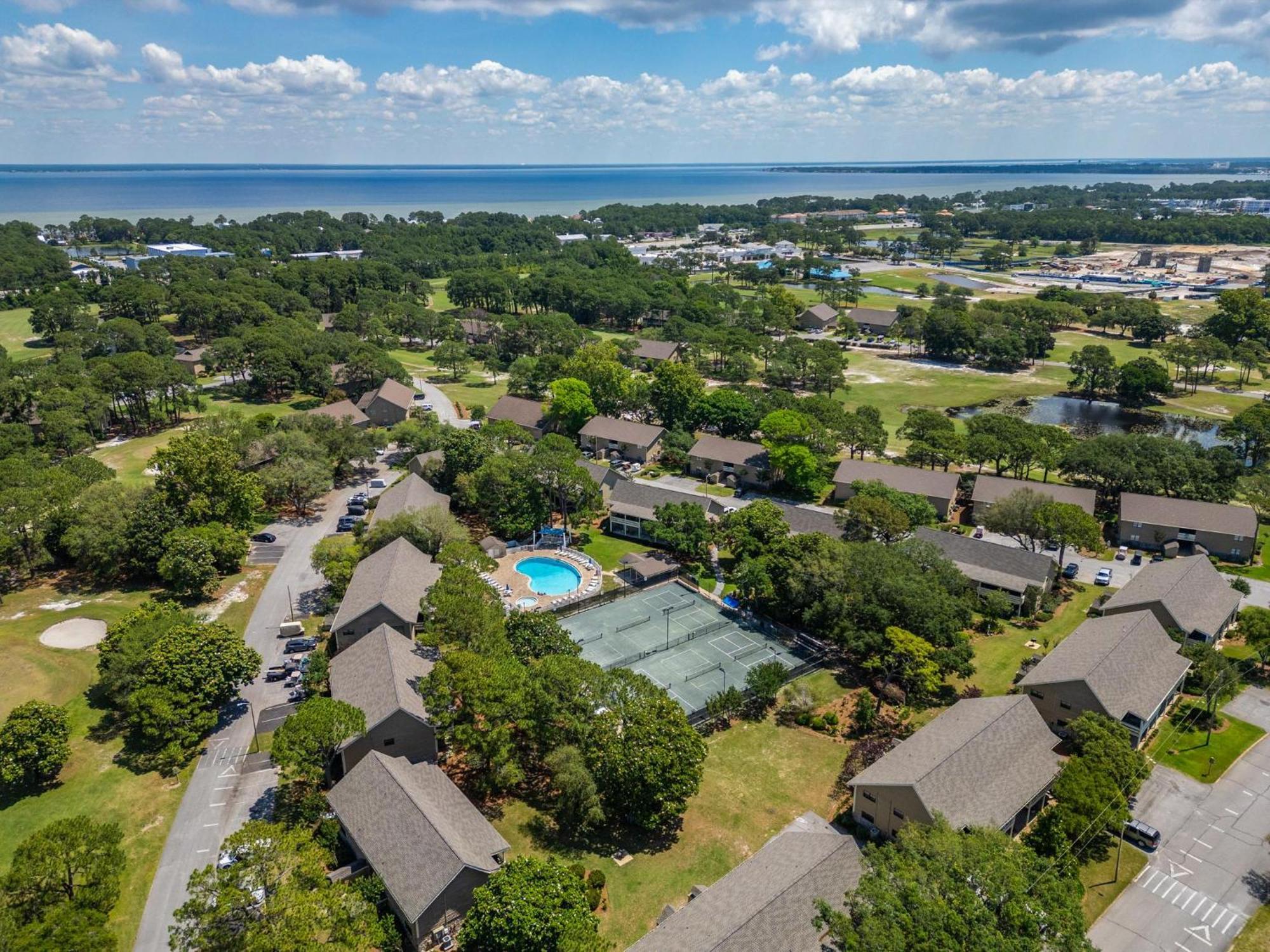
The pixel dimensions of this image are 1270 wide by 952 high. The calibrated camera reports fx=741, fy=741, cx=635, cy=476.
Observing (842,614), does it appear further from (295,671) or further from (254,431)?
(254,431)

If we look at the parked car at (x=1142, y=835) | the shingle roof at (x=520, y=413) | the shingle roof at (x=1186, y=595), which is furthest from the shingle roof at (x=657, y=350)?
the parked car at (x=1142, y=835)

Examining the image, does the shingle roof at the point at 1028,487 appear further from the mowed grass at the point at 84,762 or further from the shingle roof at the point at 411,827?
the mowed grass at the point at 84,762

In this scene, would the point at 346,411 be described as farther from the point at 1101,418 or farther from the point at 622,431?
the point at 1101,418

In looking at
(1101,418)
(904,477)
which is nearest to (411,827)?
(904,477)

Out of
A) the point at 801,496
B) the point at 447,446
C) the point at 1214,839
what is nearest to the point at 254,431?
the point at 447,446

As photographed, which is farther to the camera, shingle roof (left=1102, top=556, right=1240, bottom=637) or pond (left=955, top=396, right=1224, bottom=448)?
pond (left=955, top=396, right=1224, bottom=448)

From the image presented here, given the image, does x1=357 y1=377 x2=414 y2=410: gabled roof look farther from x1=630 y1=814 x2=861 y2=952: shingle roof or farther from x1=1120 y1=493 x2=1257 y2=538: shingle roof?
x1=1120 y1=493 x2=1257 y2=538: shingle roof

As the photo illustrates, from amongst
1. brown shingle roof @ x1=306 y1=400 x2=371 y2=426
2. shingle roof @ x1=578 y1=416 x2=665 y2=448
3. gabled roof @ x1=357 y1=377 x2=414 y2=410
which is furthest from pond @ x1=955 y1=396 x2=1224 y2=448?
brown shingle roof @ x1=306 y1=400 x2=371 y2=426

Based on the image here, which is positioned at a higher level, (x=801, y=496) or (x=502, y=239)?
(x=502, y=239)
